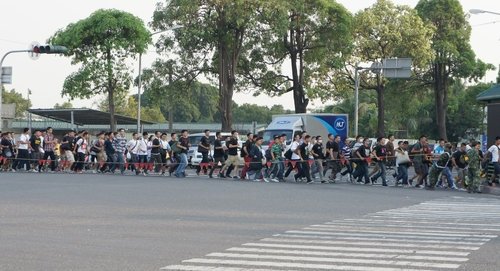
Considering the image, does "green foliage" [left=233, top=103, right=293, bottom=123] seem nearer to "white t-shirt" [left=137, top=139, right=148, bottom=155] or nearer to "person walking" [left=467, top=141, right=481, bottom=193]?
"white t-shirt" [left=137, top=139, right=148, bottom=155]

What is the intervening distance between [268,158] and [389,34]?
2719 cm

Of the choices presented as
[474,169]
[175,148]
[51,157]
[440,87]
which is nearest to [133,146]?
[175,148]

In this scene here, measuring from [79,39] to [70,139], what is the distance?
65.8ft

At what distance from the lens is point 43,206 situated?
56.7ft

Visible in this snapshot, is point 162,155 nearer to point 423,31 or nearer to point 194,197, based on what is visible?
point 194,197

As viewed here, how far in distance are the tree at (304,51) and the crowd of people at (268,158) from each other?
63.2 feet

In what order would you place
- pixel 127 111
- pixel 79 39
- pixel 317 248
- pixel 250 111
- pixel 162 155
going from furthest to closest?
pixel 250 111 → pixel 127 111 → pixel 79 39 → pixel 162 155 → pixel 317 248

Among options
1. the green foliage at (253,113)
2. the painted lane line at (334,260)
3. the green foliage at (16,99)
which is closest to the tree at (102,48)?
the painted lane line at (334,260)

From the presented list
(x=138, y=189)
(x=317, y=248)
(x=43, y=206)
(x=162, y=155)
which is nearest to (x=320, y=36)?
(x=162, y=155)

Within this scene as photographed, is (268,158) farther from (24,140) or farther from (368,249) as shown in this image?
(368,249)

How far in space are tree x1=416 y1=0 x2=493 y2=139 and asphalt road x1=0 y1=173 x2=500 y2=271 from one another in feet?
114

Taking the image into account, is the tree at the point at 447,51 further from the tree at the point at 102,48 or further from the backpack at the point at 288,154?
the backpack at the point at 288,154

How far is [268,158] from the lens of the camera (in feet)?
99.6

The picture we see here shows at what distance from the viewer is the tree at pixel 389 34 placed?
55.4 meters
